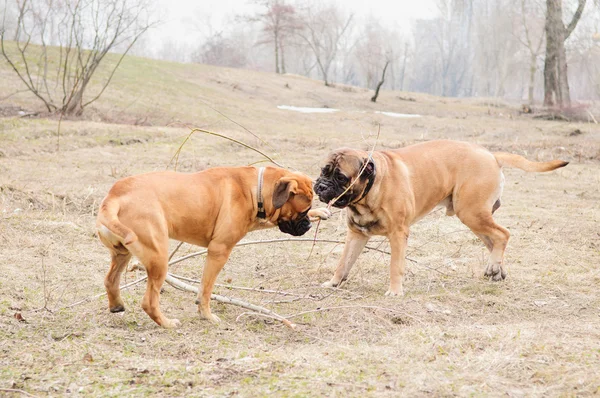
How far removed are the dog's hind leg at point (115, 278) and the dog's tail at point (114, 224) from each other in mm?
375

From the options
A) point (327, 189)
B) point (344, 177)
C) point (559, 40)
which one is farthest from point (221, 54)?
point (327, 189)

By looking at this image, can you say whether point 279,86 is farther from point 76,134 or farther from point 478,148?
point 478,148

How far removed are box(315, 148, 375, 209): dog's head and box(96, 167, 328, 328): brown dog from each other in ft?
1.00

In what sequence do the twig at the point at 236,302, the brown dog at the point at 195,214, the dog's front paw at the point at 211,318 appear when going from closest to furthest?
1. the brown dog at the point at 195,214
2. the twig at the point at 236,302
3. the dog's front paw at the point at 211,318

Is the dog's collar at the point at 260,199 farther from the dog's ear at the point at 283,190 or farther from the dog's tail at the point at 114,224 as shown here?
the dog's tail at the point at 114,224

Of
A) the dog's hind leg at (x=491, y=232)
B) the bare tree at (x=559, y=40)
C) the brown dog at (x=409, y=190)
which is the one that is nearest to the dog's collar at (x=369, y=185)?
the brown dog at (x=409, y=190)

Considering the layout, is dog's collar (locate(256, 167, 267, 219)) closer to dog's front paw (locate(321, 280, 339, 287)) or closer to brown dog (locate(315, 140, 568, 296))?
brown dog (locate(315, 140, 568, 296))

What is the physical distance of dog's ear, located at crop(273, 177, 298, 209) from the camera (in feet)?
18.9

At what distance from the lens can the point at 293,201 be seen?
5.96 meters

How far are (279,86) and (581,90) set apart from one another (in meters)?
71.9

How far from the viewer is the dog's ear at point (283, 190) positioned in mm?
5773

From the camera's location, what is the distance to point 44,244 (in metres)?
7.80

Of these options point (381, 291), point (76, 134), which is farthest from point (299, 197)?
point (76, 134)

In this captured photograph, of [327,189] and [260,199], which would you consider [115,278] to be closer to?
[260,199]
